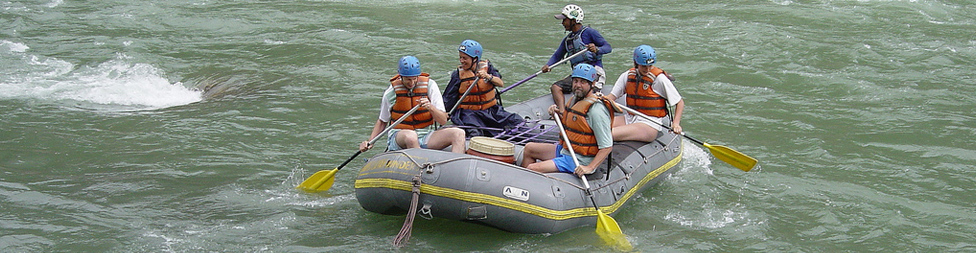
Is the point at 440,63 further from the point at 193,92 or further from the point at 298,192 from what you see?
the point at 298,192

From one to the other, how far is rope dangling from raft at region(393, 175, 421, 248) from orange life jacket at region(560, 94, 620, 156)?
124 cm

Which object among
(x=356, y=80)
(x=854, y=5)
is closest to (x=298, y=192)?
(x=356, y=80)

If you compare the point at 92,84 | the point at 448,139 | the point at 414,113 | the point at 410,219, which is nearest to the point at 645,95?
the point at 448,139

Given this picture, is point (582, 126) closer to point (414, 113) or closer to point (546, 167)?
point (546, 167)

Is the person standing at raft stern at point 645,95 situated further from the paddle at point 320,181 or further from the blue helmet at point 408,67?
the paddle at point 320,181

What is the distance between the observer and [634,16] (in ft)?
51.1

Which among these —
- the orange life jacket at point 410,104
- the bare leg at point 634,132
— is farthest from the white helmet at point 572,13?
the orange life jacket at point 410,104

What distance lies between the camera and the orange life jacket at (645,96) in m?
7.79

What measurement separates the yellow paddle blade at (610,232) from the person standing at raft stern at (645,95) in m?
1.17

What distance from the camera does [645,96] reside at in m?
7.81

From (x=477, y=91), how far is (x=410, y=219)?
1618 mm

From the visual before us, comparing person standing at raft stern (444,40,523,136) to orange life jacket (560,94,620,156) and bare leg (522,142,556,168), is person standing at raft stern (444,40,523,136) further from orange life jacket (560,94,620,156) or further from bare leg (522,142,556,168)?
orange life jacket (560,94,620,156)

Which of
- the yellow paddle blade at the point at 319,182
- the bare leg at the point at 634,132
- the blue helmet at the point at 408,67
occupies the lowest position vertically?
the yellow paddle blade at the point at 319,182

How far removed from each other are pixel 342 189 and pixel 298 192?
38 centimetres
